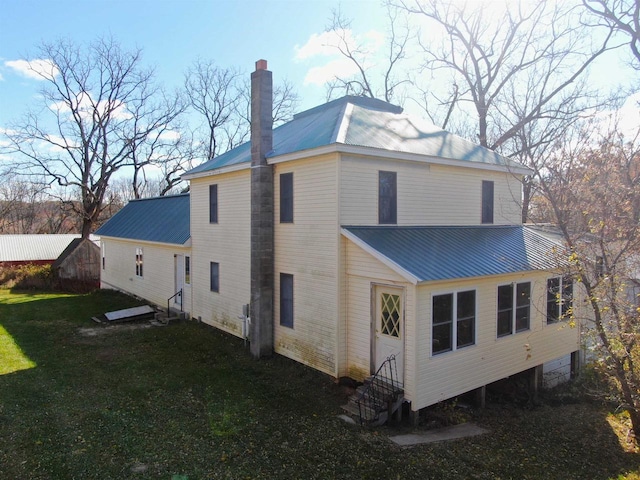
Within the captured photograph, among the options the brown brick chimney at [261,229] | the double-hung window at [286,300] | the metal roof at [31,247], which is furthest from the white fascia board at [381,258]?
the metal roof at [31,247]

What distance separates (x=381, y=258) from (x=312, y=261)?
8.25ft

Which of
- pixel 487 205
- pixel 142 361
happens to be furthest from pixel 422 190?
pixel 142 361

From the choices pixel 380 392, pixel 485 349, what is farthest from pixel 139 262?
pixel 485 349

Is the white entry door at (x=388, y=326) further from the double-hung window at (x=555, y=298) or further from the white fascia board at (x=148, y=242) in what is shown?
the white fascia board at (x=148, y=242)

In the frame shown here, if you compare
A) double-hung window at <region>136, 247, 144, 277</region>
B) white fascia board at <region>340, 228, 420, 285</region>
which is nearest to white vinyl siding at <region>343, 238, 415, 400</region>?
white fascia board at <region>340, 228, 420, 285</region>

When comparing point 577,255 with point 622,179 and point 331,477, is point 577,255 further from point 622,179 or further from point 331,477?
point 331,477

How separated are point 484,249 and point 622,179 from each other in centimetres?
386

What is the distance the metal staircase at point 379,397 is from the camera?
951cm

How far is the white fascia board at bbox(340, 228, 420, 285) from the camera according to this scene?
9.36 m

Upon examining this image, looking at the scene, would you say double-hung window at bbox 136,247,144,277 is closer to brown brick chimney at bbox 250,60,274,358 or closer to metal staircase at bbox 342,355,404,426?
brown brick chimney at bbox 250,60,274,358

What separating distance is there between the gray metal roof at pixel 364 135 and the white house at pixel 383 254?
0.07 metres

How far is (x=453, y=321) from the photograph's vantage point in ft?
33.6

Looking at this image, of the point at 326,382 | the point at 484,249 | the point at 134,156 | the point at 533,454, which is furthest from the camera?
the point at 134,156

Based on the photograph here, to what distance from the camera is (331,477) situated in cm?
750
